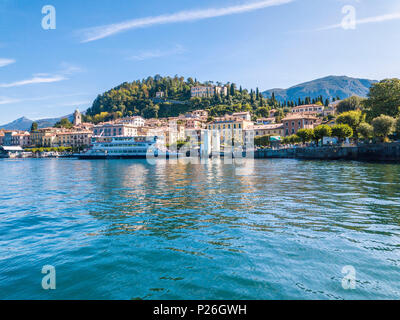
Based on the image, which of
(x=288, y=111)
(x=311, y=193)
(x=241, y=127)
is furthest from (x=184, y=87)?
(x=311, y=193)

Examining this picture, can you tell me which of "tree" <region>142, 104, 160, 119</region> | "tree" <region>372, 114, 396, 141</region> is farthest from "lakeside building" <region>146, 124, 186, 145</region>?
"tree" <region>372, 114, 396, 141</region>

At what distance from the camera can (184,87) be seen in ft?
616

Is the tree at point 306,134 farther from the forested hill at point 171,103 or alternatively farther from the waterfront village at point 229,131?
the forested hill at point 171,103

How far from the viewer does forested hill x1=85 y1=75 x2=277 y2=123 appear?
13938cm

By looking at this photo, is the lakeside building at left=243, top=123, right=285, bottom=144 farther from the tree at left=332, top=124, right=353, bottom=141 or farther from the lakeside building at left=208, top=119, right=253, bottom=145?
the tree at left=332, top=124, right=353, bottom=141

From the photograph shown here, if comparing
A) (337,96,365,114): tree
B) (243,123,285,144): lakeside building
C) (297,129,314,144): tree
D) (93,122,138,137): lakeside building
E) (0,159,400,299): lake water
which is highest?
(337,96,365,114): tree

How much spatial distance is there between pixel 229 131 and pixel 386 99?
55.1 metres

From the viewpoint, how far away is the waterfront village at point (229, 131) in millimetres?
62631

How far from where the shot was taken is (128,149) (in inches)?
3487

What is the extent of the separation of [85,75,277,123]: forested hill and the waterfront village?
9.31 metres

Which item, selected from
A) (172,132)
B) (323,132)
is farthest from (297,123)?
(172,132)

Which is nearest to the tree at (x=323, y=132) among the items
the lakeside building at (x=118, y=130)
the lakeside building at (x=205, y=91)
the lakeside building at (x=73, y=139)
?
the lakeside building at (x=118, y=130)

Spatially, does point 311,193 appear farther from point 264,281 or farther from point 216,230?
point 264,281

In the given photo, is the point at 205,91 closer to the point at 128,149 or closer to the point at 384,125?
the point at 128,149
